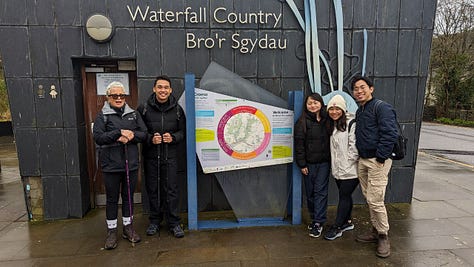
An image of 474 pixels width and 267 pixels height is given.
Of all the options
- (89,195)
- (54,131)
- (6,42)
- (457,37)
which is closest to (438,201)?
(89,195)

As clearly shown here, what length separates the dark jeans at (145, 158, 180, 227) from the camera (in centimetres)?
372

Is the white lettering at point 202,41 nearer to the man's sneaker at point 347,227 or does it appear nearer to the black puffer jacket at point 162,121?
the black puffer jacket at point 162,121

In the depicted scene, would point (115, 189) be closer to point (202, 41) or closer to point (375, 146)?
point (202, 41)

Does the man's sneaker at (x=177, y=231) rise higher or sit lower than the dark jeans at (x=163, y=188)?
lower

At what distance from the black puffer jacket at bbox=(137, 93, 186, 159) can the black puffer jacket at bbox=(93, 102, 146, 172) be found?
20cm

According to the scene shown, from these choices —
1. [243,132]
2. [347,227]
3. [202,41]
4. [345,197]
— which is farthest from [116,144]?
[347,227]

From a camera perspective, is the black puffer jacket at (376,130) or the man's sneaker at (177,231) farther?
the man's sneaker at (177,231)

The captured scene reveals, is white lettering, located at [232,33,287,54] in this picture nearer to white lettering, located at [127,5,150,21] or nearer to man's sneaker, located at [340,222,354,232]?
white lettering, located at [127,5,150,21]

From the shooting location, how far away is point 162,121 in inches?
142

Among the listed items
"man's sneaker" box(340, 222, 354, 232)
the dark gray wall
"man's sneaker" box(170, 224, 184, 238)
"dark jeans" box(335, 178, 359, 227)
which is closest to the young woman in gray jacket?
"dark jeans" box(335, 178, 359, 227)

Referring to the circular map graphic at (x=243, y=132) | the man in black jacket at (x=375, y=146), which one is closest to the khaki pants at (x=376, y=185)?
the man in black jacket at (x=375, y=146)

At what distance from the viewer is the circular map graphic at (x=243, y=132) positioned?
380 cm

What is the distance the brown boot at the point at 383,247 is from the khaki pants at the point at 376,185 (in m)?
0.06

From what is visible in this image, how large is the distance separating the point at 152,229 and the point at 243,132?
1.56 meters
